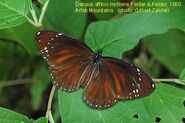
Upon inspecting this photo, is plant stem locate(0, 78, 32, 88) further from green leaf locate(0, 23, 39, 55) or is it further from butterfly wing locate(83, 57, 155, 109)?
butterfly wing locate(83, 57, 155, 109)

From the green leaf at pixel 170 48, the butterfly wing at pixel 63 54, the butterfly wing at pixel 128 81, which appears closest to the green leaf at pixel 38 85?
the green leaf at pixel 170 48

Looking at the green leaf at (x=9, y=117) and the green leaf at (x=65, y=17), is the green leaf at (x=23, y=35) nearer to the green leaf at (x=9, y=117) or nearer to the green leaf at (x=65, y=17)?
the green leaf at (x=65, y=17)

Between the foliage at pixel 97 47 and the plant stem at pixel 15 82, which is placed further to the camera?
the plant stem at pixel 15 82

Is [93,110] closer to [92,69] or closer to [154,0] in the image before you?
[92,69]

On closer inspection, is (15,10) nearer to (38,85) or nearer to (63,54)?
(63,54)

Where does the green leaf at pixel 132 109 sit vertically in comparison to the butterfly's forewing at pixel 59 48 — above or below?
below

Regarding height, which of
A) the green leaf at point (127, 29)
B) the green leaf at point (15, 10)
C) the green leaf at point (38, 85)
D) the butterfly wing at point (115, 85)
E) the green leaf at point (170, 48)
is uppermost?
the green leaf at point (15, 10)

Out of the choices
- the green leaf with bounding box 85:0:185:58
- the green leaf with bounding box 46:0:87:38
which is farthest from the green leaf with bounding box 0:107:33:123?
the green leaf with bounding box 46:0:87:38

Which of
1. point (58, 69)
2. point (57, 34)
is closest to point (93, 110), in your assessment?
point (58, 69)
